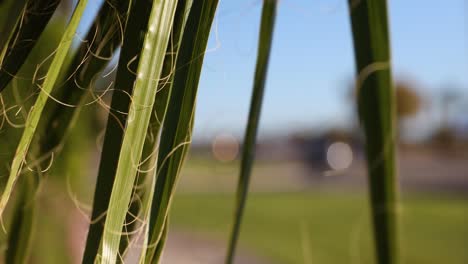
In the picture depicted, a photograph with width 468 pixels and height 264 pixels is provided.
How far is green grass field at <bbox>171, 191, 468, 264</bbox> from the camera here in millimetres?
6949

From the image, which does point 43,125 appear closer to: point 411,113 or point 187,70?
point 187,70

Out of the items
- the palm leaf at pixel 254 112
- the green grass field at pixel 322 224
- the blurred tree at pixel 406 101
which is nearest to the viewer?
the palm leaf at pixel 254 112

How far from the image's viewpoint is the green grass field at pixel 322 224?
22.8ft

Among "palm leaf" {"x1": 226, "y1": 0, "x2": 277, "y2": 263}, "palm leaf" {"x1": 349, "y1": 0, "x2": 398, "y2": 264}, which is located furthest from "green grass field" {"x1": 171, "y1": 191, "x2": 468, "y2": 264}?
"palm leaf" {"x1": 349, "y1": 0, "x2": 398, "y2": 264}

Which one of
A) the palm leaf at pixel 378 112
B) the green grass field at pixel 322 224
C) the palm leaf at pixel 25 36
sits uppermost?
the palm leaf at pixel 25 36

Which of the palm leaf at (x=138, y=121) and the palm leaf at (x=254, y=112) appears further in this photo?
the palm leaf at (x=254, y=112)

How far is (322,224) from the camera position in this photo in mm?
9500

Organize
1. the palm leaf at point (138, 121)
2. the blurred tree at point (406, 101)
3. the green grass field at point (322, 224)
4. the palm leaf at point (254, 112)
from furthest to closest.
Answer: the blurred tree at point (406, 101) < the green grass field at point (322, 224) < the palm leaf at point (254, 112) < the palm leaf at point (138, 121)

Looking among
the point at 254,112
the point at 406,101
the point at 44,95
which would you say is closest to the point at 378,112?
the point at 254,112

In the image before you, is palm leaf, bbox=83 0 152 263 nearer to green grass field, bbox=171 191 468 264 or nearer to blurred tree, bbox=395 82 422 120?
green grass field, bbox=171 191 468 264

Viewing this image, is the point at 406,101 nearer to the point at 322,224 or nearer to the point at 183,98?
the point at 322,224

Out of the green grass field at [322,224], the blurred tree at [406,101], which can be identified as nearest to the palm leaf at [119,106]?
the green grass field at [322,224]

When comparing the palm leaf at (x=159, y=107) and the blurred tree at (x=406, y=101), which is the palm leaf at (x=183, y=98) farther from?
the blurred tree at (x=406, y=101)

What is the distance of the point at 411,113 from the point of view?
23500mm
